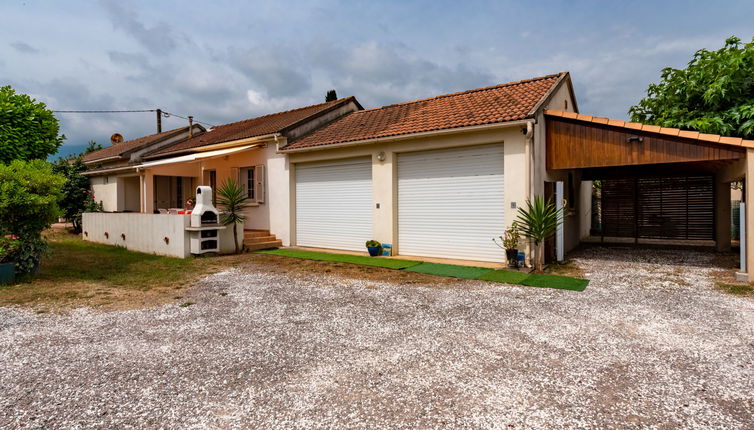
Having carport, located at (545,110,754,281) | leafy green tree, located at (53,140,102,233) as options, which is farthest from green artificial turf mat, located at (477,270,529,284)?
leafy green tree, located at (53,140,102,233)

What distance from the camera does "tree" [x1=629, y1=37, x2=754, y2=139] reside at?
48.4ft

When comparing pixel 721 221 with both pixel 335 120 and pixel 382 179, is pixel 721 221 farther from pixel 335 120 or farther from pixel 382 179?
pixel 335 120

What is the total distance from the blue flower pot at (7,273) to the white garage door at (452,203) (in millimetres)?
9840

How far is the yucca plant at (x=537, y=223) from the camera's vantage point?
10.1m

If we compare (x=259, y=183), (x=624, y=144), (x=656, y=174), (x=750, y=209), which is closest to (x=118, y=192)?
(x=259, y=183)

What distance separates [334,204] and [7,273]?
29.3 ft

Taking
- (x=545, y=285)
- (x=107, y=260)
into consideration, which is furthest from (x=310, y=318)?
(x=107, y=260)

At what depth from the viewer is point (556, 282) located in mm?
8977

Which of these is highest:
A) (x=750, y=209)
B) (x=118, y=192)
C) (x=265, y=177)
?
(x=265, y=177)

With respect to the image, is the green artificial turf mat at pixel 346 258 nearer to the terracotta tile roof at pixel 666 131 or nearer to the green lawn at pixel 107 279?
the green lawn at pixel 107 279

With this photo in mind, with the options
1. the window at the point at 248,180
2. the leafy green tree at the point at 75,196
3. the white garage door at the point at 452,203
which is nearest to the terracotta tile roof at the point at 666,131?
the white garage door at the point at 452,203

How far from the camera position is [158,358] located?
474 cm

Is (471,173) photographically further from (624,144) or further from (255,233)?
(255,233)

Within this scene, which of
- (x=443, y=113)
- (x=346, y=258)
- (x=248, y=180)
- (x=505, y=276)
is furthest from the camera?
(x=248, y=180)
